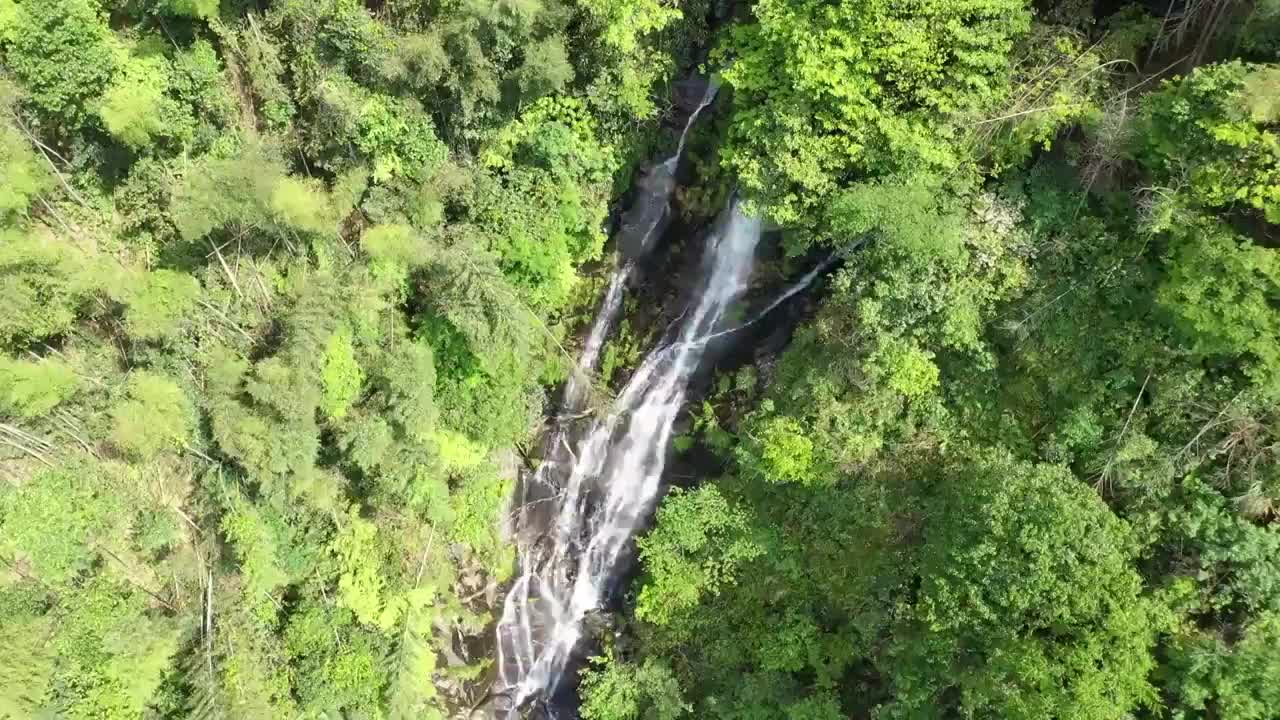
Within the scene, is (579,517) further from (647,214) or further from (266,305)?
(266,305)

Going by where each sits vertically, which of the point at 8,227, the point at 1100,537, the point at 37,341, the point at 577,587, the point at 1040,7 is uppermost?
the point at 1040,7

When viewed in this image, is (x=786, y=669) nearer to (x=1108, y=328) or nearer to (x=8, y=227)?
(x=1108, y=328)

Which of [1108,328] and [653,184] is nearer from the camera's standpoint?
[1108,328]

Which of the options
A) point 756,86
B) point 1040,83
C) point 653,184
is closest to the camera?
point 1040,83

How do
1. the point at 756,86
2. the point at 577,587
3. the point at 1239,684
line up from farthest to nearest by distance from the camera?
the point at 577,587 → the point at 756,86 → the point at 1239,684

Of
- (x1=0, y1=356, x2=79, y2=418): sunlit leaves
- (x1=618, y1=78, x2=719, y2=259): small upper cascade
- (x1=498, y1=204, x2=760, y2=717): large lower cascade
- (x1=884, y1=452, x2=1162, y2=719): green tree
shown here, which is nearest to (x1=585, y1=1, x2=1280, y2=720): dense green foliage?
(x1=884, y1=452, x2=1162, y2=719): green tree

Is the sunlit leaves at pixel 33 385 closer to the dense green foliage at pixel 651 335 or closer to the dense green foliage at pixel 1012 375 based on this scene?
the dense green foliage at pixel 651 335

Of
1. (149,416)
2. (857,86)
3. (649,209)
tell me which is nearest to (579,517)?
(649,209)

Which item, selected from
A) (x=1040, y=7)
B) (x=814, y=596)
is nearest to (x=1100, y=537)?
(x=814, y=596)
